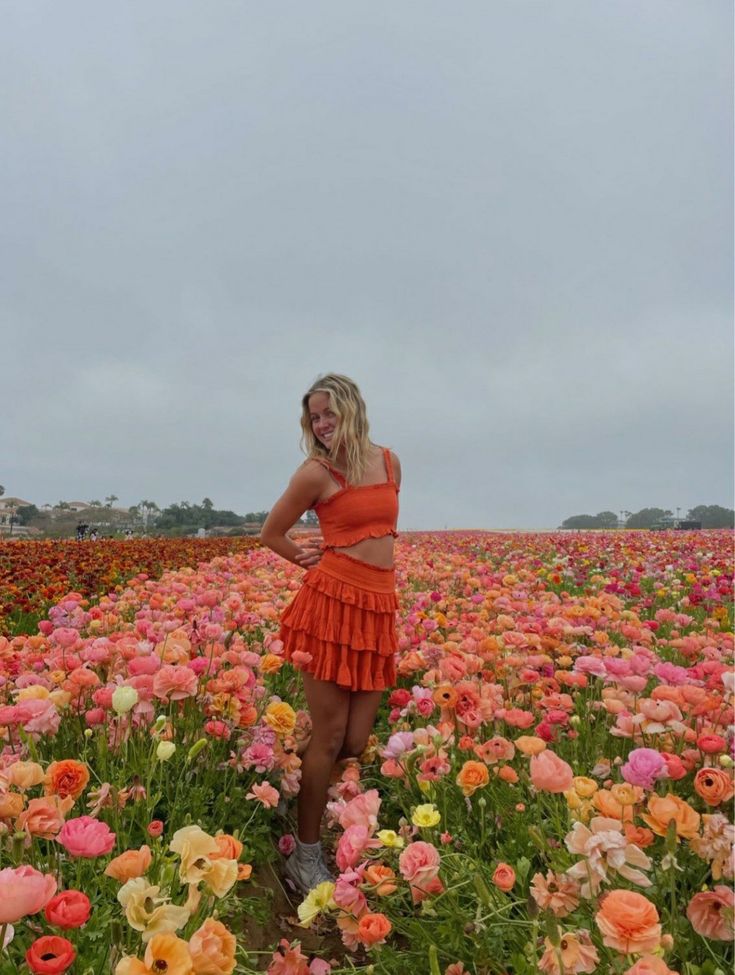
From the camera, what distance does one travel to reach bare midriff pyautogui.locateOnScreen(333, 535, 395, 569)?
110 inches

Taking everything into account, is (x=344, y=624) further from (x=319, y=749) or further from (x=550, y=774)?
(x=550, y=774)

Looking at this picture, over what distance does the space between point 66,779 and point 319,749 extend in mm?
1352

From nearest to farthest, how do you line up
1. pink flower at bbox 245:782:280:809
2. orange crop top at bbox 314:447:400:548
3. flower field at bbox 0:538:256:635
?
pink flower at bbox 245:782:280:809 < orange crop top at bbox 314:447:400:548 < flower field at bbox 0:538:256:635

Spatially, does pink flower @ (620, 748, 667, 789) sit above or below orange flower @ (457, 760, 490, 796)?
above

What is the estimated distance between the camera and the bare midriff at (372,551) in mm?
2803

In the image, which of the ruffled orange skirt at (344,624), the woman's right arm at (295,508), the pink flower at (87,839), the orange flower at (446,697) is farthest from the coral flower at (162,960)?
the woman's right arm at (295,508)

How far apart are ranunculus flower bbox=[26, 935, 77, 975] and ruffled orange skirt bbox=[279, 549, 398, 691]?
1.67 metres

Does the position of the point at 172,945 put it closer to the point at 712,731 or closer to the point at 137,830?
the point at 137,830

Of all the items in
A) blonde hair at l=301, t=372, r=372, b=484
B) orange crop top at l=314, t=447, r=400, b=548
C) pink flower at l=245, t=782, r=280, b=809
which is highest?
blonde hair at l=301, t=372, r=372, b=484

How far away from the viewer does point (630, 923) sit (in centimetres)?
106

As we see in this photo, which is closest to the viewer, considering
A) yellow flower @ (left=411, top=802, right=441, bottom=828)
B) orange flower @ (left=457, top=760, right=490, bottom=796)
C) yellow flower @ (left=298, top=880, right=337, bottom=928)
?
yellow flower @ (left=298, top=880, right=337, bottom=928)

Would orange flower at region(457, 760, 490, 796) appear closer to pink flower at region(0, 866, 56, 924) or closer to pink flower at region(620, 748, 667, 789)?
pink flower at region(620, 748, 667, 789)

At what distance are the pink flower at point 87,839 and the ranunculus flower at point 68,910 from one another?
13 centimetres

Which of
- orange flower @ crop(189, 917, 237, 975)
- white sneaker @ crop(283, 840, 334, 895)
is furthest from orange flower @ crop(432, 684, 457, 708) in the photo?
orange flower @ crop(189, 917, 237, 975)
